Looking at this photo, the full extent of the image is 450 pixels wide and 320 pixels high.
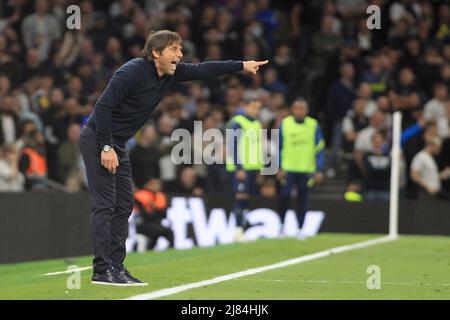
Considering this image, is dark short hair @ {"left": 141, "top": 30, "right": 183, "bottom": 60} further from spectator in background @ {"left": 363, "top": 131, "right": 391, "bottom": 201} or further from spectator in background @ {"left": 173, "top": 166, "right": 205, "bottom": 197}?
spectator in background @ {"left": 363, "top": 131, "right": 391, "bottom": 201}

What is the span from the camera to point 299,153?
18391 millimetres

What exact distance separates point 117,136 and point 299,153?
29.1ft

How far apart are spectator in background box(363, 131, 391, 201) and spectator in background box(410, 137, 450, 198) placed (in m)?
0.46

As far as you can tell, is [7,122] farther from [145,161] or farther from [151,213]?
[151,213]

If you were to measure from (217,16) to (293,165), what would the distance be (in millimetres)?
6919

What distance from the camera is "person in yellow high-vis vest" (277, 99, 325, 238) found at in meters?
18.4

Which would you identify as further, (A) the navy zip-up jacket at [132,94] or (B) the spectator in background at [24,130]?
(B) the spectator in background at [24,130]

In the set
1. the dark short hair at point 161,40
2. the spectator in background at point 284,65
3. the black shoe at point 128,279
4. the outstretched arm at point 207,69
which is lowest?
the black shoe at point 128,279

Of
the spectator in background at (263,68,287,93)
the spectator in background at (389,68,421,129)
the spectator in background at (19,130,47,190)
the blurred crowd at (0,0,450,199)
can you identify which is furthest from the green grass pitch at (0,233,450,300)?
the spectator in background at (263,68,287,93)

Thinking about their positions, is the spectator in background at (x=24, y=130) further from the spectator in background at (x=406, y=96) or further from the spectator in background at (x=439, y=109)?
the spectator in background at (x=439, y=109)

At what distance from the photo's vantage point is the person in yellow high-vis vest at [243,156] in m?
18.4

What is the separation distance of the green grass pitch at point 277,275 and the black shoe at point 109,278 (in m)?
0.09

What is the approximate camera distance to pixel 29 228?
16.8 metres

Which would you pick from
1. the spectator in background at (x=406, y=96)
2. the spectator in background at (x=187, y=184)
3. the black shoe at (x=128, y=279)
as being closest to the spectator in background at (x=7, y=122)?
the spectator in background at (x=187, y=184)
